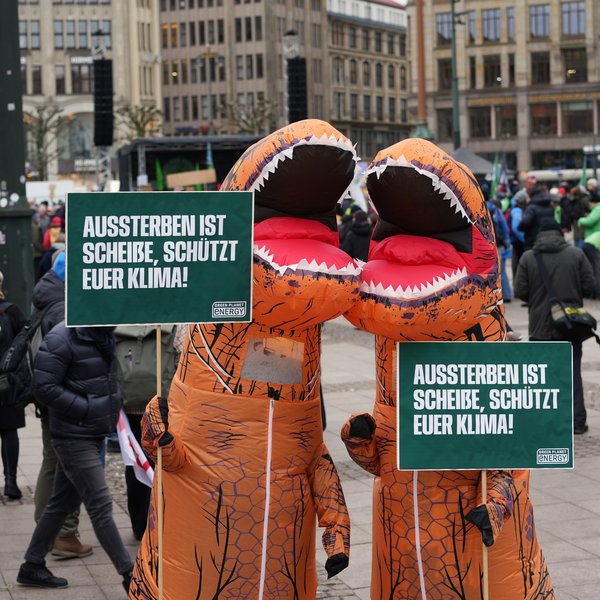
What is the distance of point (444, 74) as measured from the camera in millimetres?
86125

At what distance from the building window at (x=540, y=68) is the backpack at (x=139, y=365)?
81.6 meters

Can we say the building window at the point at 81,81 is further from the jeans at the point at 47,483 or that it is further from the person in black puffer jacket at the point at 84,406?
the person in black puffer jacket at the point at 84,406

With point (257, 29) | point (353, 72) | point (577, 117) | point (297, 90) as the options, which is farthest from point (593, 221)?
point (353, 72)

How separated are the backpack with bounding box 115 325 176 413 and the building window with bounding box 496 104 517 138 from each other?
8152cm

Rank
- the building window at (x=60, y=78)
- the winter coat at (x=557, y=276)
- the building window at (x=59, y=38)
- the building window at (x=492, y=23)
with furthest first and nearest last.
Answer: the building window at (x=59, y=38) < the building window at (x=60, y=78) < the building window at (x=492, y=23) < the winter coat at (x=557, y=276)

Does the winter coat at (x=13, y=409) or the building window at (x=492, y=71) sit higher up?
the building window at (x=492, y=71)

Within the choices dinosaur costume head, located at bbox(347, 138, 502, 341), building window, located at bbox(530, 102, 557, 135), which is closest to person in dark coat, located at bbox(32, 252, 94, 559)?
dinosaur costume head, located at bbox(347, 138, 502, 341)

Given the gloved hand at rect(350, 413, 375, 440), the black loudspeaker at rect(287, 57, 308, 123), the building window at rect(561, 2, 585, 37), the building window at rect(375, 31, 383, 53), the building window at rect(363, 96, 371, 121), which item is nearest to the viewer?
the gloved hand at rect(350, 413, 375, 440)

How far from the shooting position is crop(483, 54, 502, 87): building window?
86.8m

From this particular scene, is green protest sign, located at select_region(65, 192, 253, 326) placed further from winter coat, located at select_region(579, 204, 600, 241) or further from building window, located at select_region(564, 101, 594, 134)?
building window, located at select_region(564, 101, 594, 134)

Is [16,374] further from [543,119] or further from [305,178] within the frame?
[543,119]

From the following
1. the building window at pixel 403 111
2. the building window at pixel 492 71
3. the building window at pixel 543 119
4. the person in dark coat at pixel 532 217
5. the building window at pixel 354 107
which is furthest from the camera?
the building window at pixel 403 111

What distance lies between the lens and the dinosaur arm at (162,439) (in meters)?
4.82

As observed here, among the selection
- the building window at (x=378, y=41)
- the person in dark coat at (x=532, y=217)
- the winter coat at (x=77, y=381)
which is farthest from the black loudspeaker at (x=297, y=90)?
the building window at (x=378, y=41)
